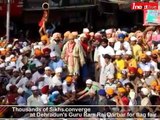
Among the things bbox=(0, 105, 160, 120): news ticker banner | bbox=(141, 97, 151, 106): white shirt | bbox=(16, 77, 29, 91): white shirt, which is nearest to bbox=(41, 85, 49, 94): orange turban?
bbox=(16, 77, 29, 91): white shirt

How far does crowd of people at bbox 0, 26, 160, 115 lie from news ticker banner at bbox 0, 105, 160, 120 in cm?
204

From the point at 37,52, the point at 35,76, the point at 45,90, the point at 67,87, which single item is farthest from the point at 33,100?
the point at 37,52

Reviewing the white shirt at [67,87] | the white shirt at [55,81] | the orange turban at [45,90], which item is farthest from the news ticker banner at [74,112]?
the white shirt at [55,81]

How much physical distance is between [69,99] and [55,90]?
3.34 feet

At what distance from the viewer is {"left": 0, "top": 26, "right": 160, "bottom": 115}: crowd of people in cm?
1430

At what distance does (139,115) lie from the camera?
1133 cm

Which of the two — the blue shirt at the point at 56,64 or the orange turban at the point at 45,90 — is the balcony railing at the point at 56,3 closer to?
the blue shirt at the point at 56,64

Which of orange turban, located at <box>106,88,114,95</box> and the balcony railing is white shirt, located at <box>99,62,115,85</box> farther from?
the balcony railing

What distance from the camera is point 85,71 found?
16766mm

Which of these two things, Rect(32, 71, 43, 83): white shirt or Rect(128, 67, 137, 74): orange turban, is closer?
Rect(128, 67, 137, 74): orange turban

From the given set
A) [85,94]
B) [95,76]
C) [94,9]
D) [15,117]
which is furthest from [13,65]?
[94,9]

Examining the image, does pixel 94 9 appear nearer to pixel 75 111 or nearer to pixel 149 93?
pixel 149 93

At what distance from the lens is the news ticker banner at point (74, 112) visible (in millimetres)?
11125

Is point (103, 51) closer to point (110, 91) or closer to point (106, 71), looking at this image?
point (106, 71)
